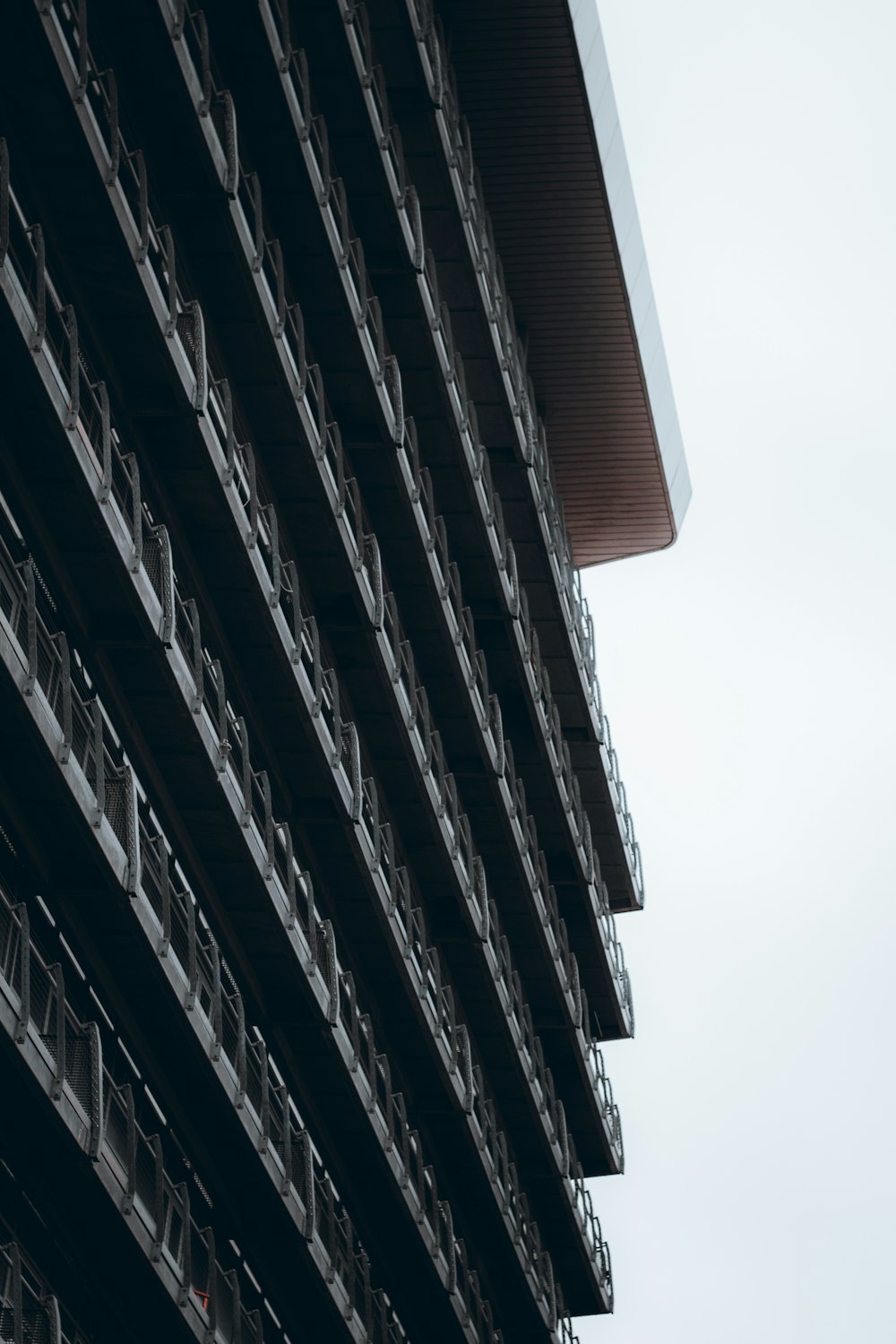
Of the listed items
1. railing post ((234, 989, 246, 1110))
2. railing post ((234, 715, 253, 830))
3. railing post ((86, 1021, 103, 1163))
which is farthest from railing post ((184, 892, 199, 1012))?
railing post ((86, 1021, 103, 1163))

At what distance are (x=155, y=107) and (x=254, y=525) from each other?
6055 mm

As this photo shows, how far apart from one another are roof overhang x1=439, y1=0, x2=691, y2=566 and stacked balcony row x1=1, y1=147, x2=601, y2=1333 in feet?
39.4

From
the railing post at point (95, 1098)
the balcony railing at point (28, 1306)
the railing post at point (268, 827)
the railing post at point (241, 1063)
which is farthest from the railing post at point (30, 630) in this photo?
the railing post at point (241, 1063)

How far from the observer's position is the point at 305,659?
107ft

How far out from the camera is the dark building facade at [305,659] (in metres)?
24.9

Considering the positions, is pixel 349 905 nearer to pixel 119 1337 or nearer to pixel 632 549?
pixel 119 1337

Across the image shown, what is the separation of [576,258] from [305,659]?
1347cm

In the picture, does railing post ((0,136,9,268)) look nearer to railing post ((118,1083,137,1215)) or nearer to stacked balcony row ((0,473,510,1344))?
stacked balcony row ((0,473,510,1344))

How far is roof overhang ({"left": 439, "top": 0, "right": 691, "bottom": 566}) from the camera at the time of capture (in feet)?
125

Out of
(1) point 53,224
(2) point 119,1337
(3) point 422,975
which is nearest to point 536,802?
(3) point 422,975

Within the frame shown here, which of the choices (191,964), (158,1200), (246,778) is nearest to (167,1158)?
(191,964)

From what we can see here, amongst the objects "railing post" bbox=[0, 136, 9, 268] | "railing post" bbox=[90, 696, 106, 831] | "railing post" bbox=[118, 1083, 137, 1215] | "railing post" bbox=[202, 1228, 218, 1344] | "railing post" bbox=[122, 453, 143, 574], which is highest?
"railing post" bbox=[0, 136, 9, 268]

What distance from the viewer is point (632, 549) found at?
52688 millimetres

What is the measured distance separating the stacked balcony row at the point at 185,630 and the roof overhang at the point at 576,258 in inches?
473
